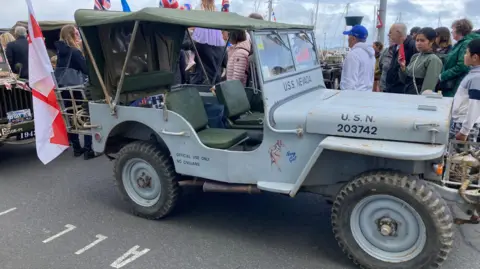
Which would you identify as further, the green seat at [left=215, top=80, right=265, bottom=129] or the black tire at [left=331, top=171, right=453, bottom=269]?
the green seat at [left=215, top=80, right=265, bottom=129]

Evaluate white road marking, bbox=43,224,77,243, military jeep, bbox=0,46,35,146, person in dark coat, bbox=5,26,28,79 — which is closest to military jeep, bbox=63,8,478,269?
white road marking, bbox=43,224,77,243

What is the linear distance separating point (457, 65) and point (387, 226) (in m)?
2.65

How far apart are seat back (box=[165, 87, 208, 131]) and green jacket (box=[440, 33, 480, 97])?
2.88 metres

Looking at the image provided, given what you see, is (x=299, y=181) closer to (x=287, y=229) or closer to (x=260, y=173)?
(x=260, y=173)

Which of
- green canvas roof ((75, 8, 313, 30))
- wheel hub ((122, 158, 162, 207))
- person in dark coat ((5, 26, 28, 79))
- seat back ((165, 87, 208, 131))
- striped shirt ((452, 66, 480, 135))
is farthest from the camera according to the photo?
person in dark coat ((5, 26, 28, 79))

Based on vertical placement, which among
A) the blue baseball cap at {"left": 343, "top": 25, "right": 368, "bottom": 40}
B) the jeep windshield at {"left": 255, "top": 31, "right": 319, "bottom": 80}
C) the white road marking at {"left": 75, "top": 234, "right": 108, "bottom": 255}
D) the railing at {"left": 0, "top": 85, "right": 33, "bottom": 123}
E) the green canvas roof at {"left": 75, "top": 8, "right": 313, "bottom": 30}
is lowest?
the white road marking at {"left": 75, "top": 234, "right": 108, "bottom": 255}

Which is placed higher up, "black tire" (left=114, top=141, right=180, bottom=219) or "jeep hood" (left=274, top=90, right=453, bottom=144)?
"jeep hood" (left=274, top=90, right=453, bottom=144)

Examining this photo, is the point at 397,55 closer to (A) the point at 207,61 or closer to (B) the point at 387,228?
(A) the point at 207,61

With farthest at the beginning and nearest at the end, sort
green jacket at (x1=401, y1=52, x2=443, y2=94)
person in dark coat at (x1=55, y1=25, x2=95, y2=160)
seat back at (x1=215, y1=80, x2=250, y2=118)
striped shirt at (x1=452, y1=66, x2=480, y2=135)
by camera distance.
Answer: person in dark coat at (x1=55, y1=25, x2=95, y2=160)
green jacket at (x1=401, y1=52, x2=443, y2=94)
seat back at (x1=215, y1=80, x2=250, y2=118)
striped shirt at (x1=452, y1=66, x2=480, y2=135)

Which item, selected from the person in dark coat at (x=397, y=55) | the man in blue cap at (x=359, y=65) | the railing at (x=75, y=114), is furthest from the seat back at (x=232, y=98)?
the person in dark coat at (x=397, y=55)

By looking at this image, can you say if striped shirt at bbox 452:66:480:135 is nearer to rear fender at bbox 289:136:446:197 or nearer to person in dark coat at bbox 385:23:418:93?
rear fender at bbox 289:136:446:197

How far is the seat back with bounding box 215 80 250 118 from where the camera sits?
4570mm

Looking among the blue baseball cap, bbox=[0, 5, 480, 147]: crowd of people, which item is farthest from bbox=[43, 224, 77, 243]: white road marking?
the blue baseball cap

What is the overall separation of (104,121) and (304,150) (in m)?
2.12
